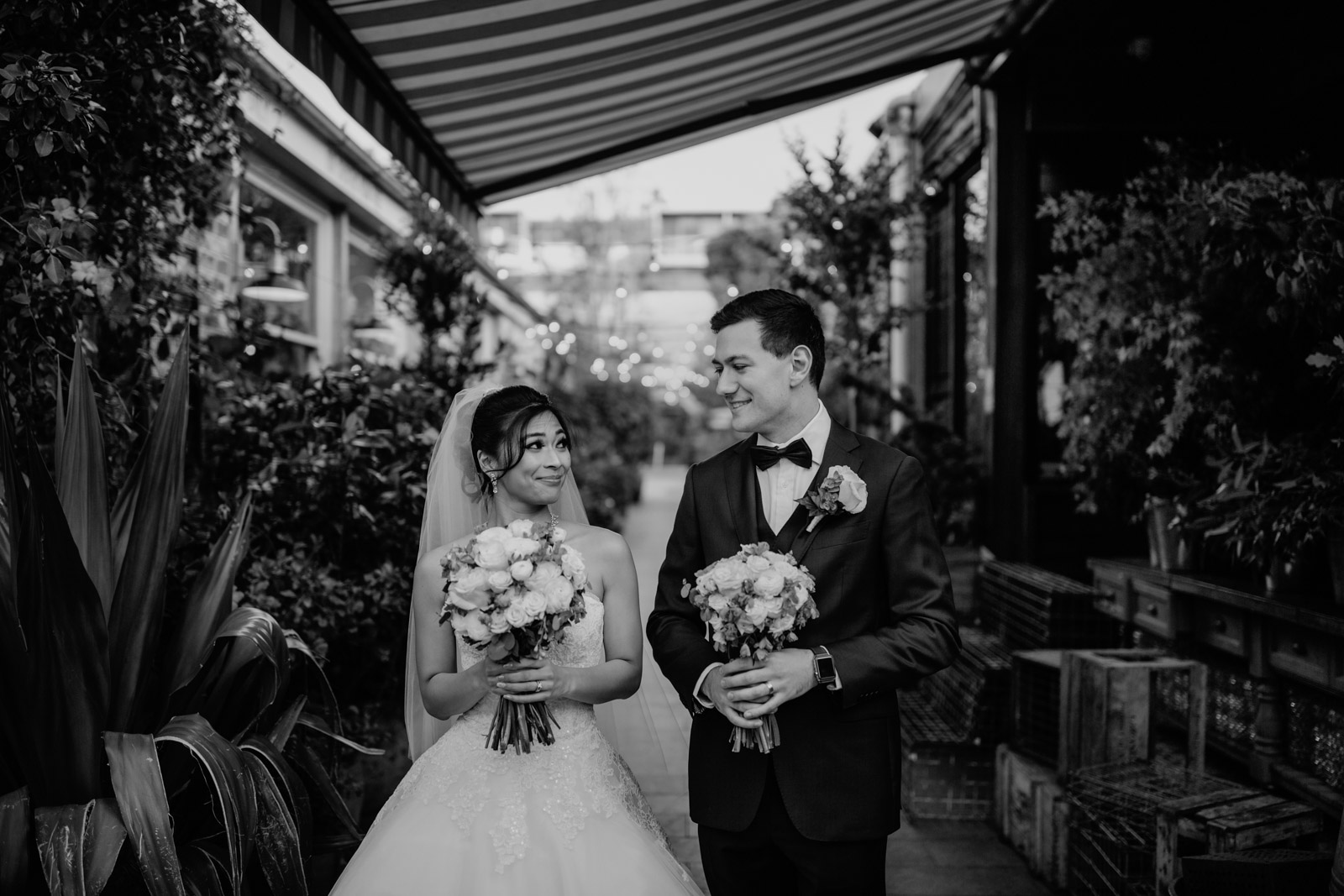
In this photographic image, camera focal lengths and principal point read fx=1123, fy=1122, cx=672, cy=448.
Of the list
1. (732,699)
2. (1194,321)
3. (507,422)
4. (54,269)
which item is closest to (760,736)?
(732,699)

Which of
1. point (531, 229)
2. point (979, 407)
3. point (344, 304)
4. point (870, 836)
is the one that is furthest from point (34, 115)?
point (531, 229)

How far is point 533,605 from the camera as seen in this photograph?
7.63 ft

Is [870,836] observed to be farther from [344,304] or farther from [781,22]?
[344,304]

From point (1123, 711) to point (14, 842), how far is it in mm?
3410

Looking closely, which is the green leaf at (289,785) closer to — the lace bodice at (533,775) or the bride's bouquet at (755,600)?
the lace bodice at (533,775)

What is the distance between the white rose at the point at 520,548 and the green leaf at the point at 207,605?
3.81 ft

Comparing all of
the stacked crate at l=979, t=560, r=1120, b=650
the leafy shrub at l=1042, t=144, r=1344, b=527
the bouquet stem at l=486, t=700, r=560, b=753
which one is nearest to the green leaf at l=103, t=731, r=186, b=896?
the bouquet stem at l=486, t=700, r=560, b=753

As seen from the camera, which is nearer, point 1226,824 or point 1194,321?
point 1226,824

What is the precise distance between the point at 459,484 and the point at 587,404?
1486 cm

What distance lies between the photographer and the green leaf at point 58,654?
2602 mm

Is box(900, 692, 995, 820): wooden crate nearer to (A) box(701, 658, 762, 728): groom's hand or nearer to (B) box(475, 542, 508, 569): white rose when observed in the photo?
(A) box(701, 658, 762, 728): groom's hand

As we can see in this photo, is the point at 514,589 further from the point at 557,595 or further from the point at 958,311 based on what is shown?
the point at 958,311

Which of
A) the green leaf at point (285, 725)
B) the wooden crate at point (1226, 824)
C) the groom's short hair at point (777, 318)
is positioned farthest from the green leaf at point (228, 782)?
the wooden crate at point (1226, 824)

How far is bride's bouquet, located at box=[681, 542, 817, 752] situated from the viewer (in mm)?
2203
